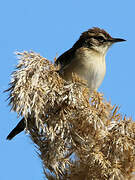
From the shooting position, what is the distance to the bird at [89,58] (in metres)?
5.44

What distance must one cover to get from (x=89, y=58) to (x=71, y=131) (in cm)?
258

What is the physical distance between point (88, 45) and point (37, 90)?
306 cm

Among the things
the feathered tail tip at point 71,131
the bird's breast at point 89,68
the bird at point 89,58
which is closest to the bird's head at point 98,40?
the bird at point 89,58

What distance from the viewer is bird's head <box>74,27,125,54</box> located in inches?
240

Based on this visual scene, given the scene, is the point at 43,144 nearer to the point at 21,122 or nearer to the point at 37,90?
the point at 37,90

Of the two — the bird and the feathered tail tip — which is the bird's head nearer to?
the bird

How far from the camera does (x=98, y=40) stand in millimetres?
6172

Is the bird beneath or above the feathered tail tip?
above

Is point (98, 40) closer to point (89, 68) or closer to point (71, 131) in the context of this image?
point (89, 68)

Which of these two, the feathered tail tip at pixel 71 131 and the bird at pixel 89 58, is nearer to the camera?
the feathered tail tip at pixel 71 131

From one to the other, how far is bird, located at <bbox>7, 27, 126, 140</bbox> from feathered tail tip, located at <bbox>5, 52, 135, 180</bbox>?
5.20 feet

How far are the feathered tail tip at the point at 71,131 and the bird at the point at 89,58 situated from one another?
5.20 feet

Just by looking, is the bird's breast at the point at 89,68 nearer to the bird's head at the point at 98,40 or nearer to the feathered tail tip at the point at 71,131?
the bird's head at the point at 98,40

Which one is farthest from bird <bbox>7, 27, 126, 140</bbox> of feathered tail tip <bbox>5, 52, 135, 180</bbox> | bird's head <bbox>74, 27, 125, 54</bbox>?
feathered tail tip <bbox>5, 52, 135, 180</bbox>
